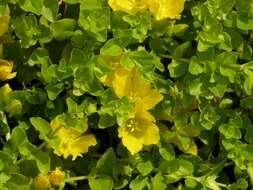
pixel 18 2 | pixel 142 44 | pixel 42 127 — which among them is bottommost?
pixel 42 127

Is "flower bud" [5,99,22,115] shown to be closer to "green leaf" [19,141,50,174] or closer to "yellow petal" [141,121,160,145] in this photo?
"green leaf" [19,141,50,174]

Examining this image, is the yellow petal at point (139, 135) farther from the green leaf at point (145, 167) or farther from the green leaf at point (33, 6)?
the green leaf at point (33, 6)

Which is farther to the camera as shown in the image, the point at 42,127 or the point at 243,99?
the point at 243,99

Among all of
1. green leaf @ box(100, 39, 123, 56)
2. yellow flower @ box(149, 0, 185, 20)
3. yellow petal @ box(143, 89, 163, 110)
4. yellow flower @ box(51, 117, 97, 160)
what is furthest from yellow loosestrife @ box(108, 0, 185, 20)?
yellow flower @ box(51, 117, 97, 160)

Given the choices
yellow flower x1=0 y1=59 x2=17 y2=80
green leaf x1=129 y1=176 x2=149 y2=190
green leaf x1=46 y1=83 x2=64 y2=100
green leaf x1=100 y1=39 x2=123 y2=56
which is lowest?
green leaf x1=129 y1=176 x2=149 y2=190

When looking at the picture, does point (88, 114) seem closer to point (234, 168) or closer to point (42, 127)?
point (42, 127)

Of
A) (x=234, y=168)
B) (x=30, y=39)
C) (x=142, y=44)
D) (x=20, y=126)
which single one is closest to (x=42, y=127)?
(x=20, y=126)
